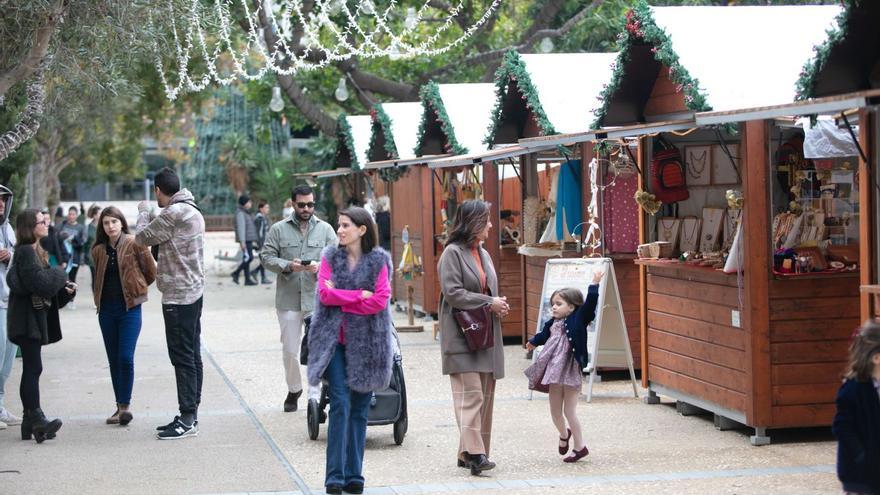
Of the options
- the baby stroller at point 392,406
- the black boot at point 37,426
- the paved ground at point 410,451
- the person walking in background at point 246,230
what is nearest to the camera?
the paved ground at point 410,451

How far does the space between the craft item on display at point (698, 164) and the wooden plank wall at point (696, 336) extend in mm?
776

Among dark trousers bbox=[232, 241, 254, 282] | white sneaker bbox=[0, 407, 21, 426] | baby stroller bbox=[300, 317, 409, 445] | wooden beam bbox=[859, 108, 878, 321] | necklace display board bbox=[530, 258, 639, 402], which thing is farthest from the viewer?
dark trousers bbox=[232, 241, 254, 282]

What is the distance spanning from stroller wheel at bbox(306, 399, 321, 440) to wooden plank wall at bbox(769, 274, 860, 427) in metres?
3.12

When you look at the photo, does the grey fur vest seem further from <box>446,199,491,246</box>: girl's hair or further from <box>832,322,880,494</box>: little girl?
<box>832,322,880,494</box>: little girl

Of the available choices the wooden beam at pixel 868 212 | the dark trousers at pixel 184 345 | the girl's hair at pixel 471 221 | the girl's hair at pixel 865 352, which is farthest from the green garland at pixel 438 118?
the girl's hair at pixel 865 352

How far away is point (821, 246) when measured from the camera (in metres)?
8.48

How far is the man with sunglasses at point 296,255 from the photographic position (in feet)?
32.1

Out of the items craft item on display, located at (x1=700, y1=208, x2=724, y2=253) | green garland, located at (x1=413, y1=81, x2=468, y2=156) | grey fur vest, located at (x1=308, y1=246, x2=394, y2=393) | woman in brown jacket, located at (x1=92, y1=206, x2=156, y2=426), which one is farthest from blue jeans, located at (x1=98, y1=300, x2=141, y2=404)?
green garland, located at (x1=413, y1=81, x2=468, y2=156)

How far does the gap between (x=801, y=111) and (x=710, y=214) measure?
10.3ft

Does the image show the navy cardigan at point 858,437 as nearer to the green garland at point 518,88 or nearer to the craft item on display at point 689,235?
the craft item on display at point 689,235

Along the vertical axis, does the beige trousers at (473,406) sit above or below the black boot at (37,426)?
above

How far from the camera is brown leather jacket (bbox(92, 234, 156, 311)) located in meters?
9.25

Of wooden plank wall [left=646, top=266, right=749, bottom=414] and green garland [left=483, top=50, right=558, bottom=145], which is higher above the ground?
green garland [left=483, top=50, right=558, bottom=145]

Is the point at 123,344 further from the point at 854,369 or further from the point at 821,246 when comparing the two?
the point at 854,369
